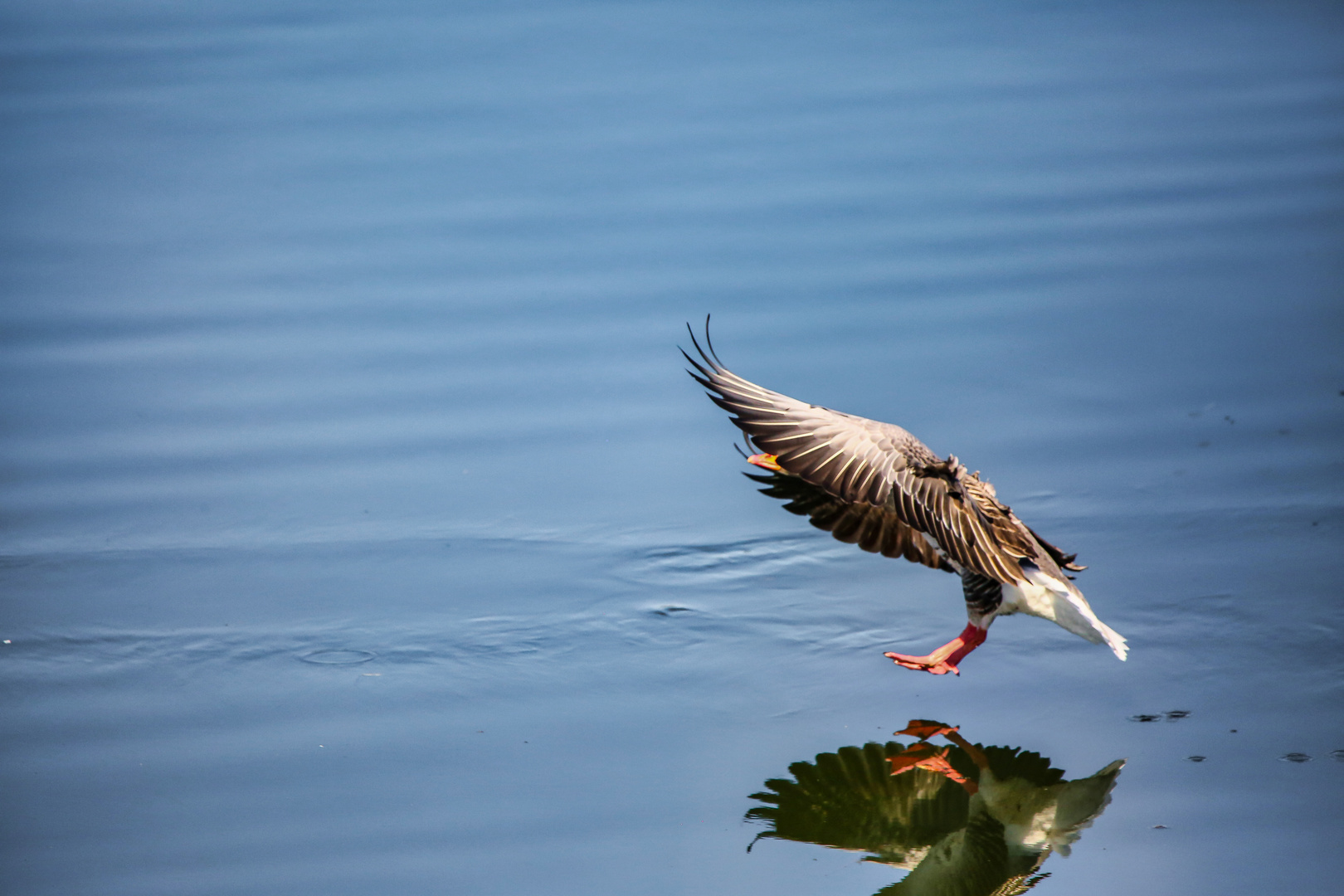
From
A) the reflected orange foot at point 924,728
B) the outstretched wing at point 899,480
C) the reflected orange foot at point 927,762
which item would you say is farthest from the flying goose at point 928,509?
the reflected orange foot at point 927,762

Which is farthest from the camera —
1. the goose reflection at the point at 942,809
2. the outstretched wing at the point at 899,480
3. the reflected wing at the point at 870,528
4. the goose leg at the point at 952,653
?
the reflected wing at the point at 870,528

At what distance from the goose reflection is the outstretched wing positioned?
579 mm

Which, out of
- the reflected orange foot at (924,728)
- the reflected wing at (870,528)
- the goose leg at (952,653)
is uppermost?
the reflected wing at (870,528)

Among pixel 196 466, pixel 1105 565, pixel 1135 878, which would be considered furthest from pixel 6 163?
pixel 1135 878

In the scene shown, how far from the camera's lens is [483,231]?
7.80 metres

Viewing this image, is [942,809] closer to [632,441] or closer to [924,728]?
[924,728]

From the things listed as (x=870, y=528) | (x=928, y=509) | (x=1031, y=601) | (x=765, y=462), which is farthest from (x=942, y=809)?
(x=765, y=462)

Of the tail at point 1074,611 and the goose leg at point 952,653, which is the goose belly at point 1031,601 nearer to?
the tail at point 1074,611

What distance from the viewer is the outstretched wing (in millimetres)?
4488

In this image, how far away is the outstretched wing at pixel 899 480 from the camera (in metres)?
4.49

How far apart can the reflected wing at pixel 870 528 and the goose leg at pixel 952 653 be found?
0.75ft

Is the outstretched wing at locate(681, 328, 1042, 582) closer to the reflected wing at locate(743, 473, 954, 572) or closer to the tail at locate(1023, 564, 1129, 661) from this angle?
the tail at locate(1023, 564, 1129, 661)

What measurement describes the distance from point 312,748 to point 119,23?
6.86 metres

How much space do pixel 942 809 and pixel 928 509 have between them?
89cm
